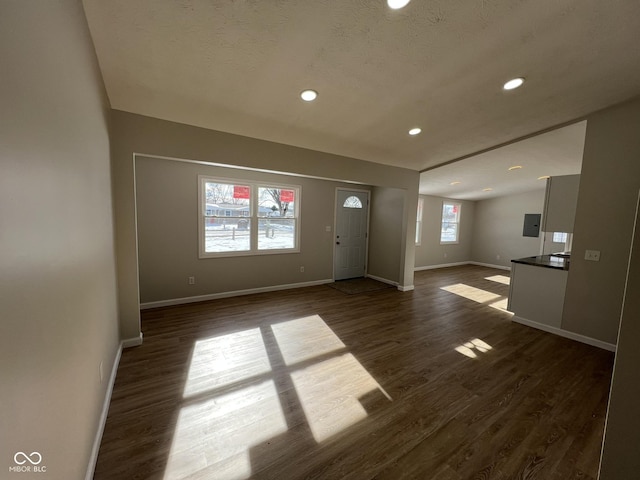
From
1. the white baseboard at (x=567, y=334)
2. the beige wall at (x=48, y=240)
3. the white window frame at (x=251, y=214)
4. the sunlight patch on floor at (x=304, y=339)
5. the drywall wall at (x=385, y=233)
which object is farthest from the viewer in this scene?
the drywall wall at (x=385, y=233)

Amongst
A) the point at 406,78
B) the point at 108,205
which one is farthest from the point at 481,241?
the point at 108,205

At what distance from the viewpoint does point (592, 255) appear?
121 inches

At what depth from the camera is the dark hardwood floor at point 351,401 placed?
1.51m

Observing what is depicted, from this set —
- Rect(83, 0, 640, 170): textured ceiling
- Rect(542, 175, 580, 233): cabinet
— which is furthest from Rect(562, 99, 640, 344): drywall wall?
Rect(83, 0, 640, 170): textured ceiling

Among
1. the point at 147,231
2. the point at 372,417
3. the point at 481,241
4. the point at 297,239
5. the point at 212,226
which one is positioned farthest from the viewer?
the point at 481,241

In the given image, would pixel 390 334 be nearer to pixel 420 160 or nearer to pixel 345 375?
pixel 345 375

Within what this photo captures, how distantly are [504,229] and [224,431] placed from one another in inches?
345

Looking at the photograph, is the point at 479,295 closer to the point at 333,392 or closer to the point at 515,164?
the point at 515,164

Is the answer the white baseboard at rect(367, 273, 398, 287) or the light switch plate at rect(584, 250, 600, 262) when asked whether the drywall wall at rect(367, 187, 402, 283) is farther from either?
the light switch plate at rect(584, 250, 600, 262)

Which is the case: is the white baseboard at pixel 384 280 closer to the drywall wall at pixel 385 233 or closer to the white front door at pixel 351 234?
the drywall wall at pixel 385 233

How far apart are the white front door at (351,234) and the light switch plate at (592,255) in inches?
146

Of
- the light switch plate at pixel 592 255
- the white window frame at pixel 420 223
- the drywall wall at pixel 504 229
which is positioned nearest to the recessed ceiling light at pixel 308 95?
the light switch plate at pixel 592 255

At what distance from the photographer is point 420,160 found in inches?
174

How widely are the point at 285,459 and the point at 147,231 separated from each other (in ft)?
11.6
